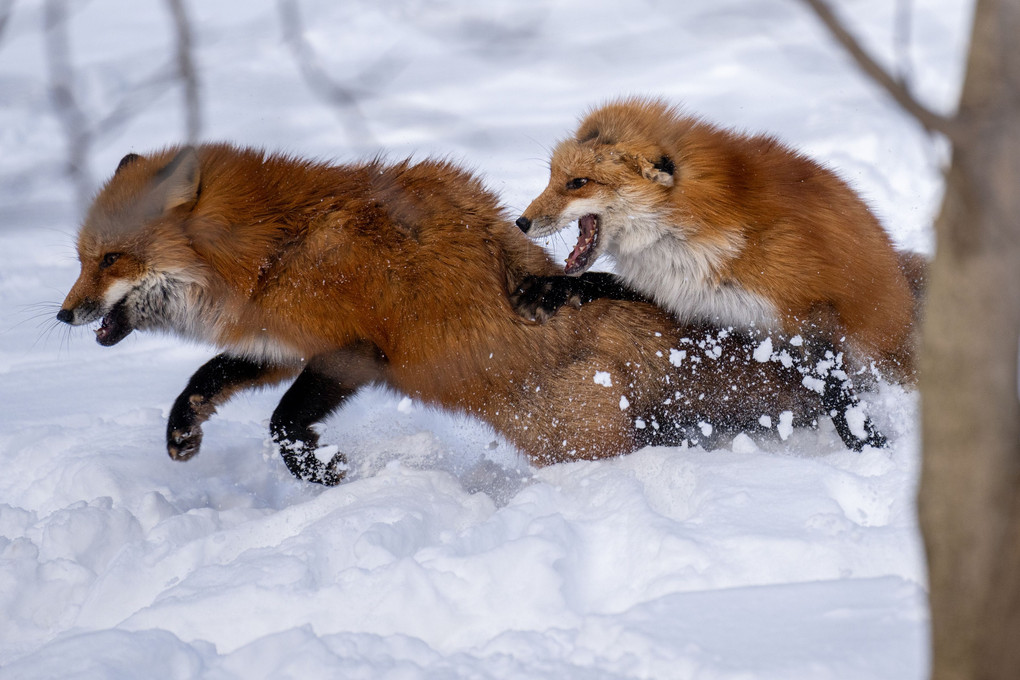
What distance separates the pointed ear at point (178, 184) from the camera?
3844 mm

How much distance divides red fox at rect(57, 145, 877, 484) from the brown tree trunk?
2465 millimetres

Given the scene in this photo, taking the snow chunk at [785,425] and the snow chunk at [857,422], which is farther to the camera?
the snow chunk at [785,425]

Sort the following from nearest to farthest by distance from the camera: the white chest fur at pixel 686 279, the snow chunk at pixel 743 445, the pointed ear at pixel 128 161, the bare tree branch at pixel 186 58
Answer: the bare tree branch at pixel 186 58, the snow chunk at pixel 743 445, the white chest fur at pixel 686 279, the pointed ear at pixel 128 161

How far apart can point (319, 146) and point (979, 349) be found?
7.76 m

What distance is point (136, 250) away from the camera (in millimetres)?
3957

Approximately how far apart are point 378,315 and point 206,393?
0.97 meters

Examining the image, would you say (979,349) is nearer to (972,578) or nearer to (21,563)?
(972,578)

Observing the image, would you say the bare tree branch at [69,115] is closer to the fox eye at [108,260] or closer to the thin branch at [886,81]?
the thin branch at [886,81]

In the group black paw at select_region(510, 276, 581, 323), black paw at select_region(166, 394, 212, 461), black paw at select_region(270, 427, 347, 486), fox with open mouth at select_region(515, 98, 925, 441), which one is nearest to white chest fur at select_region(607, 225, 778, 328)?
fox with open mouth at select_region(515, 98, 925, 441)

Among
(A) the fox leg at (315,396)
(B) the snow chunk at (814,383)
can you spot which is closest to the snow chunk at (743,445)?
(B) the snow chunk at (814,383)

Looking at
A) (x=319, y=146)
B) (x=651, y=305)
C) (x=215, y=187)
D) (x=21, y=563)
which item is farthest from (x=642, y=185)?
(x=319, y=146)

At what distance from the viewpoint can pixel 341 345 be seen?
12.7ft

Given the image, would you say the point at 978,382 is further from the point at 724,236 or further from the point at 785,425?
the point at 785,425

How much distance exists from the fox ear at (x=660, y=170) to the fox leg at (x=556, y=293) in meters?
0.54
